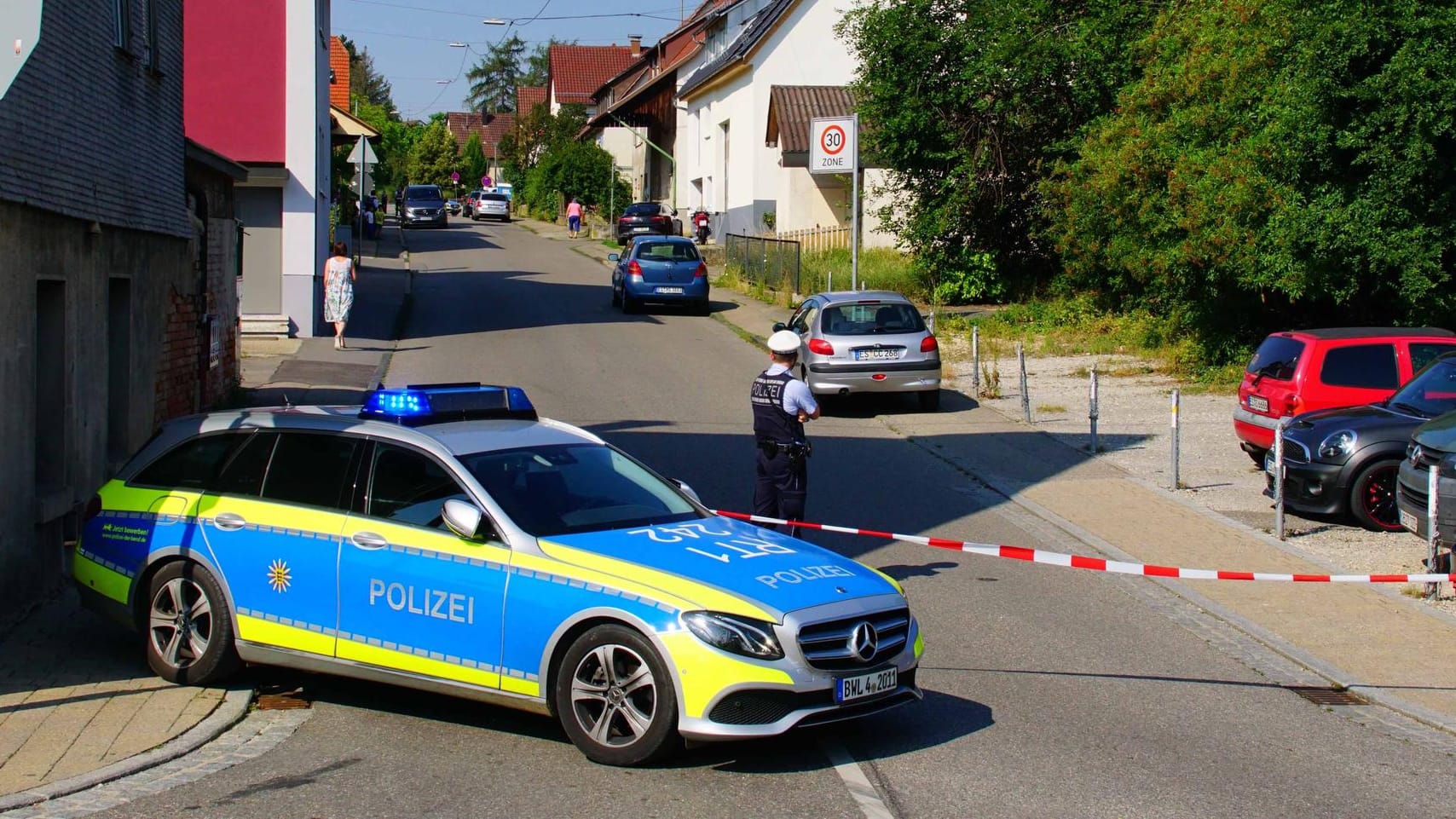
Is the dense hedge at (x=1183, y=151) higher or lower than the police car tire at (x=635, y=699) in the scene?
higher

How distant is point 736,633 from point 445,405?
8.05 feet

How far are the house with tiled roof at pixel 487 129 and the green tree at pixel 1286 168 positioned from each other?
85.3 m

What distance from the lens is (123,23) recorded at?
42.1ft

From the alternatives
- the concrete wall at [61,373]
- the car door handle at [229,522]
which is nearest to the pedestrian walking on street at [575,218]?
the concrete wall at [61,373]

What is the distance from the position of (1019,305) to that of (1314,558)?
20099mm

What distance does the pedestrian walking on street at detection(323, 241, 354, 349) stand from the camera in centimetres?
2398

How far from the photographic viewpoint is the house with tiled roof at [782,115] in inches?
1735

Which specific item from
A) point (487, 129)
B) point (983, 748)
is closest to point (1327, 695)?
point (983, 748)

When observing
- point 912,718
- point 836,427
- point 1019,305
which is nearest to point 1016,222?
point 1019,305

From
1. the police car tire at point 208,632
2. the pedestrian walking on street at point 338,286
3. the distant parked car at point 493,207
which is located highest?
the distant parked car at point 493,207

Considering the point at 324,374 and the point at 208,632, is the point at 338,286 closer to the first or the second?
the point at 324,374

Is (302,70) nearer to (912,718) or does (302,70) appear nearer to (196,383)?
(196,383)

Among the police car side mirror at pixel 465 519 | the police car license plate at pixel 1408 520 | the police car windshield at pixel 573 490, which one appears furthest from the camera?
the police car license plate at pixel 1408 520

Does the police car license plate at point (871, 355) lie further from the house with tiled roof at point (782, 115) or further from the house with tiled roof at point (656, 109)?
the house with tiled roof at point (656, 109)
